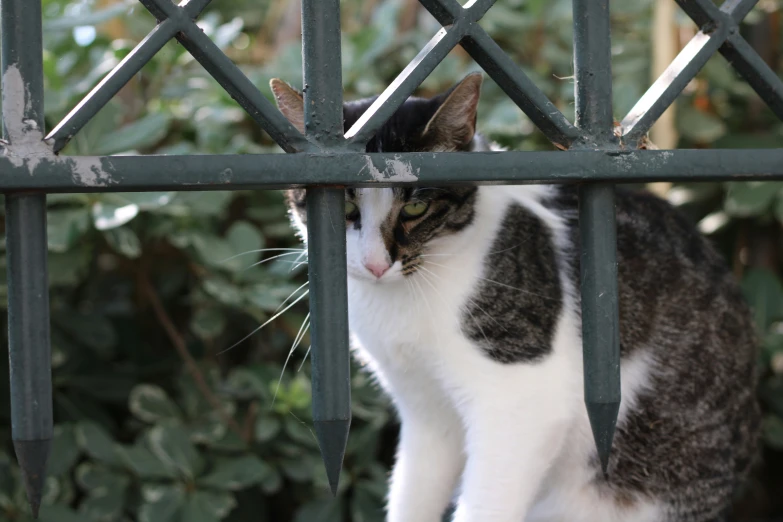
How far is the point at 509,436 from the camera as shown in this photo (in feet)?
4.84

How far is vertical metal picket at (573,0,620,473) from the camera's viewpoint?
3.30 feet

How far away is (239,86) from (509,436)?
0.85 meters

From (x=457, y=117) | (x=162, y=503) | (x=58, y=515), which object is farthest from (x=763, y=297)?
(x=58, y=515)

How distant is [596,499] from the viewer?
1688mm

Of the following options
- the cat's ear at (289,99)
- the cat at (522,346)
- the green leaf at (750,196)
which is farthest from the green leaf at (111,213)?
the green leaf at (750,196)

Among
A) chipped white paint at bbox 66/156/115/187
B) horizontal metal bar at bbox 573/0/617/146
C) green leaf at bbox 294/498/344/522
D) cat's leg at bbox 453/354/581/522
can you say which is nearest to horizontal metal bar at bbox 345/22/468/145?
horizontal metal bar at bbox 573/0/617/146

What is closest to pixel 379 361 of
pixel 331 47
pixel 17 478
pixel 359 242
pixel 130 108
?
pixel 359 242

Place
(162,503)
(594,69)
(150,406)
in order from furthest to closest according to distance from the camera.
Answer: (150,406) → (162,503) → (594,69)

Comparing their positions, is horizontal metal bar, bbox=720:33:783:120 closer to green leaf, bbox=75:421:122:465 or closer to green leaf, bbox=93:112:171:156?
green leaf, bbox=93:112:171:156

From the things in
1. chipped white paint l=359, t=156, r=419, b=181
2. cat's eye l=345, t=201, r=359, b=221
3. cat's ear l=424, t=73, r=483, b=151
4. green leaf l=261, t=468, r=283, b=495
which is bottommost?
green leaf l=261, t=468, r=283, b=495

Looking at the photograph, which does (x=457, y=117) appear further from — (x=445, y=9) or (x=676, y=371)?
(x=676, y=371)

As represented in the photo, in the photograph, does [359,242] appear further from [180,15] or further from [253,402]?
[253,402]

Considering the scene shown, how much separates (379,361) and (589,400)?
0.69 meters

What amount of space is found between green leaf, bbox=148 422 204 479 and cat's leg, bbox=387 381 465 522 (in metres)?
A: 0.59
